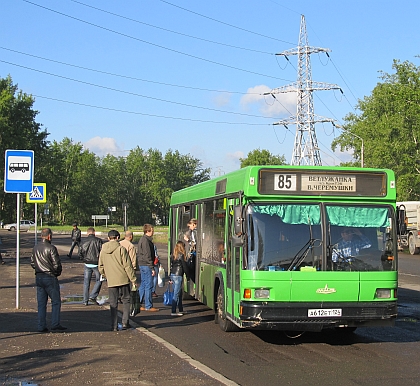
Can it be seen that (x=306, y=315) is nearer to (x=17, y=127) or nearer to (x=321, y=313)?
(x=321, y=313)

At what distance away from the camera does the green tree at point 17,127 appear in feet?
240

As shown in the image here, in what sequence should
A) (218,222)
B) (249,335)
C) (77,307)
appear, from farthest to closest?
(77,307) → (218,222) → (249,335)

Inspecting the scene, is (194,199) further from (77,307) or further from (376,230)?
(376,230)

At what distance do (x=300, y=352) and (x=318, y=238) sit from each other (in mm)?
1642

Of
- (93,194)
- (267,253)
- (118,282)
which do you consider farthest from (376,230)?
(93,194)

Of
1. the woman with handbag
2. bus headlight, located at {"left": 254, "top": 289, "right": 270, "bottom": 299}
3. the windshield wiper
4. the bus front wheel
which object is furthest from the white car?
the windshield wiper

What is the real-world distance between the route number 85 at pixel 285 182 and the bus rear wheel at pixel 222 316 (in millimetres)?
2215

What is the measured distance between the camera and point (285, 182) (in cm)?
1055

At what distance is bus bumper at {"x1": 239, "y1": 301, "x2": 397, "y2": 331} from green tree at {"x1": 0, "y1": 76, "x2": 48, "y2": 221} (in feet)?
207

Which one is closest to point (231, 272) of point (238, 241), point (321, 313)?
point (238, 241)

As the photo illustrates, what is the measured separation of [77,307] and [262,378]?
7.65 meters

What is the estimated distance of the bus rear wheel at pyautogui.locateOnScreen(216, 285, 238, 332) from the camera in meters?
11.7

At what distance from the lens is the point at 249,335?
A: 11.6m

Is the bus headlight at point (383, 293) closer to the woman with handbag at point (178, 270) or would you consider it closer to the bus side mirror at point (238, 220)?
the bus side mirror at point (238, 220)
